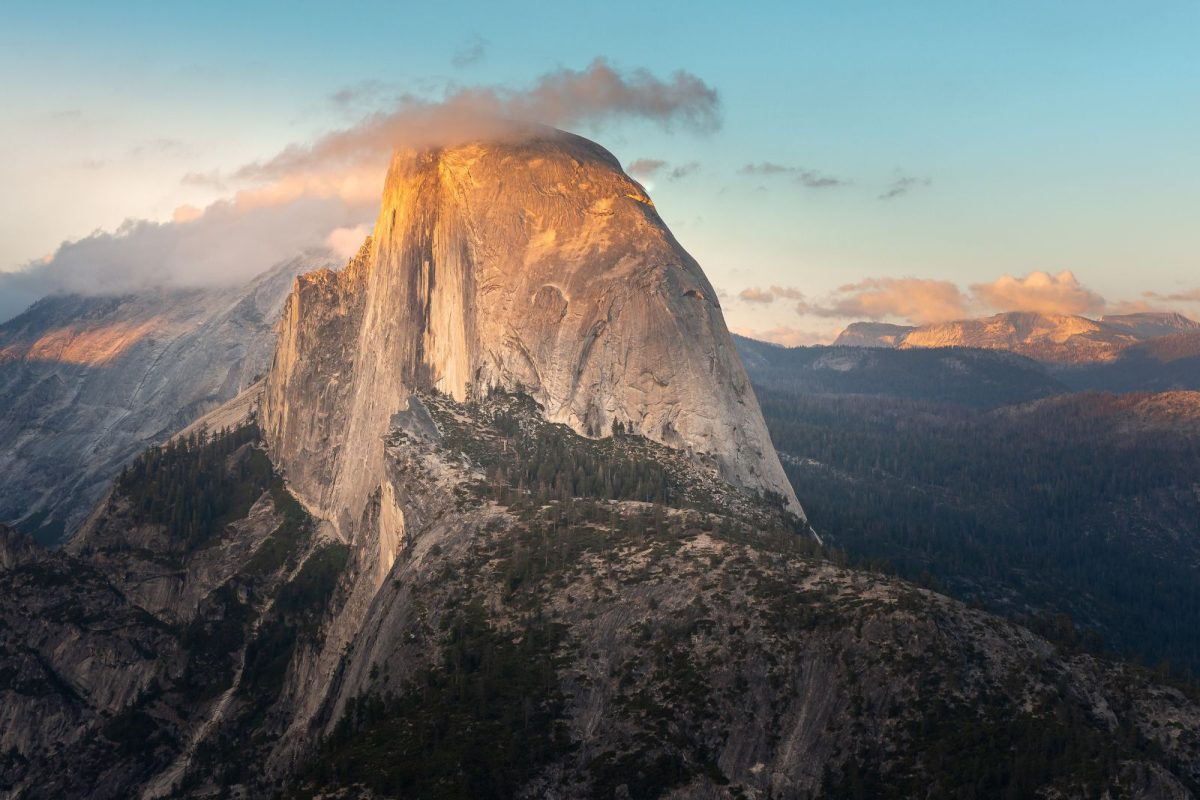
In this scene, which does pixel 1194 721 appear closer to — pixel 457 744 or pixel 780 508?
pixel 457 744

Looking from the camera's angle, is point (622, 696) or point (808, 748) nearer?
point (808, 748)

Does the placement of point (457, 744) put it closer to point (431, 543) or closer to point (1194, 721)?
point (431, 543)

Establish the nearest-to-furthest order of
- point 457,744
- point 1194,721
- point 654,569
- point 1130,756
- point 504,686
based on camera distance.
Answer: point 1130,756
point 1194,721
point 457,744
point 504,686
point 654,569

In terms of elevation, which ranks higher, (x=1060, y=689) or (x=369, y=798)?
(x=1060, y=689)

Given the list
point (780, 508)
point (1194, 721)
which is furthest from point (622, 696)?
point (780, 508)

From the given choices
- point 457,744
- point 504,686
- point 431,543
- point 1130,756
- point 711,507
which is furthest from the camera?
point 711,507

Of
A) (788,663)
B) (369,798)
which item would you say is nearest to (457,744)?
(369,798)

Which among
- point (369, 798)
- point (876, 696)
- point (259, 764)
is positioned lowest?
point (259, 764)

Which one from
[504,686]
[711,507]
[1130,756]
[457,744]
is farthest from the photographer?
[711,507]

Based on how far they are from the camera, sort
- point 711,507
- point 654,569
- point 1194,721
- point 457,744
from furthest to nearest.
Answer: point 711,507 < point 654,569 < point 457,744 < point 1194,721
